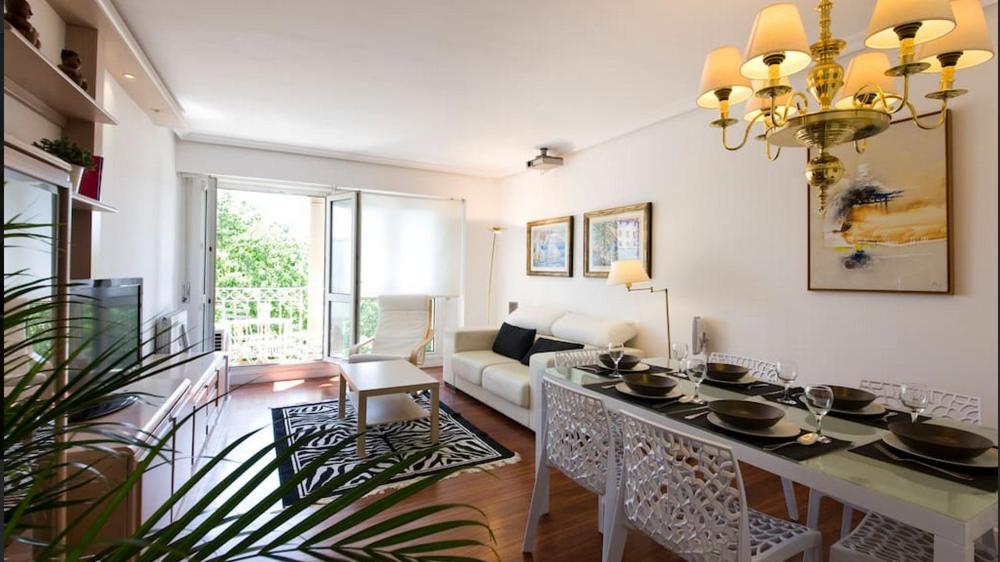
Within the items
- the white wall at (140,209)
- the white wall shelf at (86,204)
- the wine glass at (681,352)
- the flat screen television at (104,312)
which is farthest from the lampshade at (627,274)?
the white wall at (140,209)

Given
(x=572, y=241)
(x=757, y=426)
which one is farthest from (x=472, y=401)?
(x=757, y=426)

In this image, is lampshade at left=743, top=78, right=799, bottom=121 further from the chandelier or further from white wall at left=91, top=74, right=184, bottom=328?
white wall at left=91, top=74, right=184, bottom=328

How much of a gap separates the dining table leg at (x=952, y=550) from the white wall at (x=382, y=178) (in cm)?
486

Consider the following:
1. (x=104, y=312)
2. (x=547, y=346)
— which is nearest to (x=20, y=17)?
(x=104, y=312)

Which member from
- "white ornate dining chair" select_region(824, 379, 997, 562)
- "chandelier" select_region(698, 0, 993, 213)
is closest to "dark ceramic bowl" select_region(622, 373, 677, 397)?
"white ornate dining chair" select_region(824, 379, 997, 562)

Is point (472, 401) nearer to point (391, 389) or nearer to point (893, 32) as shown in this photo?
point (391, 389)

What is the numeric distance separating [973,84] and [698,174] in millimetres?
1434

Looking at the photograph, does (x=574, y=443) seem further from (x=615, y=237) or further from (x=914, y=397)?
(x=615, y=237)

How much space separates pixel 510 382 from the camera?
11.5 feet

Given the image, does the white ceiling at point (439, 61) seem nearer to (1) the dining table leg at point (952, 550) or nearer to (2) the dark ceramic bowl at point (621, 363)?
(2) the dark ceramic bowl at point (621, 363)

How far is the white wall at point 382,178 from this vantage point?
14.5 ft

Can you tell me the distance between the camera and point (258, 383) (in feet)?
15.6

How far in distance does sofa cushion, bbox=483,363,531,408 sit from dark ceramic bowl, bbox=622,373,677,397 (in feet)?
4.27

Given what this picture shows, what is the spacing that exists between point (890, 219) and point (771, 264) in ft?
2.14
